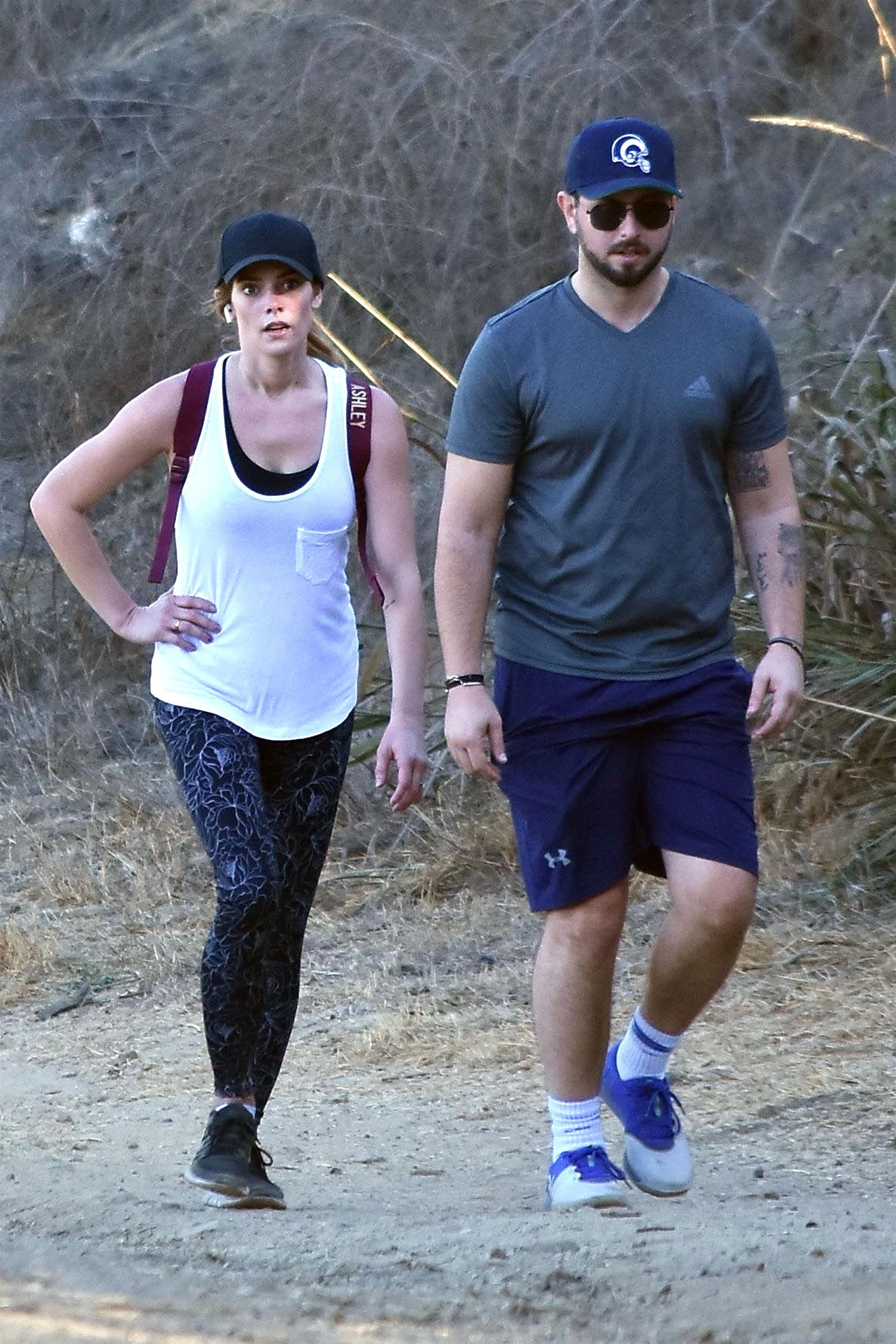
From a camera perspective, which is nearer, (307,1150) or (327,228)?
(307,1150)

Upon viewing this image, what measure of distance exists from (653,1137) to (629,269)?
1722mm

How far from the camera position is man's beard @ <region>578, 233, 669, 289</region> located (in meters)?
3.83

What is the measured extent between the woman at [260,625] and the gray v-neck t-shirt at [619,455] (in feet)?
1.05

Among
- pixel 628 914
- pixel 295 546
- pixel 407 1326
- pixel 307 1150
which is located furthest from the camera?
pixel 628 914

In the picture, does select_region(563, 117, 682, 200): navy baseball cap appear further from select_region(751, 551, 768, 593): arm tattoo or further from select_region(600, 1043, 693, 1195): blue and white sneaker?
select_region(600, 1043, 693, 1195): blue and white sneaker

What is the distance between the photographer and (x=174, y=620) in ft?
13.3

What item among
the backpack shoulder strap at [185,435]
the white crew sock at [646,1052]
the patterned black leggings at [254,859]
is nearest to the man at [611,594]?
the white crew sock at [646,1052]

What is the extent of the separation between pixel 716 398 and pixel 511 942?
3.44 metres

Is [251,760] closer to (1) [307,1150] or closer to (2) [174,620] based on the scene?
(2) [174,620]

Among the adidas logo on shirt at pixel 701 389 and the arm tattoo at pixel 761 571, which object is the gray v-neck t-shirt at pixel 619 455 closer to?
the adidas logo on shirt at pixel 701 389

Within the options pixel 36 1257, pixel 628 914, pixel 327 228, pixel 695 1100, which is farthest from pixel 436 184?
pixel 36 1257

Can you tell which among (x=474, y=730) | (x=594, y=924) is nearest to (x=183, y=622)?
(x=474, y=730)

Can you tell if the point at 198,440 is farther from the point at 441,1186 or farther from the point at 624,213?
the point at 441,1186

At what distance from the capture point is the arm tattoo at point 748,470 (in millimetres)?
3994
